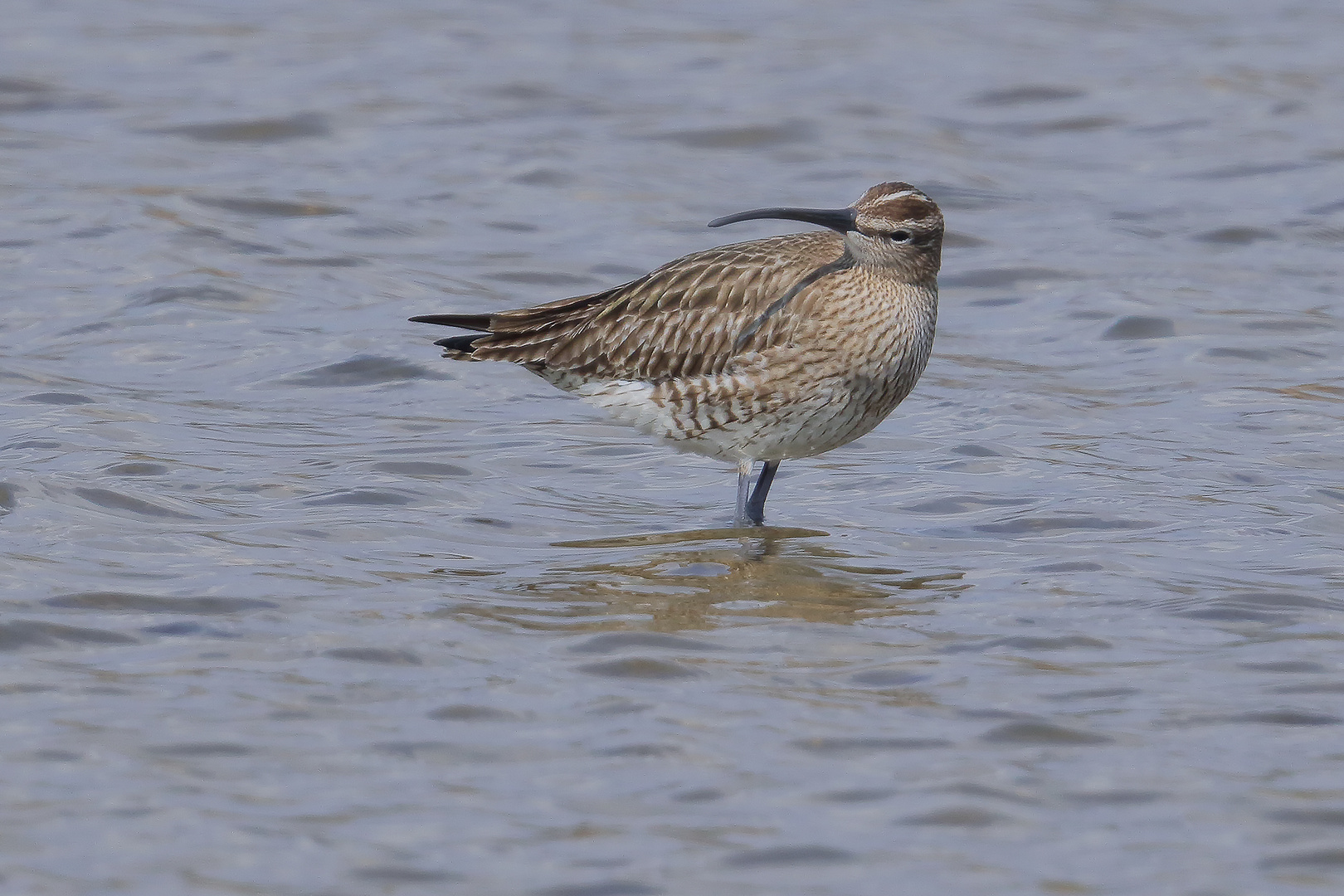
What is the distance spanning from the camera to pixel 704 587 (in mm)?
8234

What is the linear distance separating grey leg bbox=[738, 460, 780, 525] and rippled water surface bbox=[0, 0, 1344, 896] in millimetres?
155

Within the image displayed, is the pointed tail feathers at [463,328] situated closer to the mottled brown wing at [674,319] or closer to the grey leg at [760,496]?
the mottled brown wing at [674,319]

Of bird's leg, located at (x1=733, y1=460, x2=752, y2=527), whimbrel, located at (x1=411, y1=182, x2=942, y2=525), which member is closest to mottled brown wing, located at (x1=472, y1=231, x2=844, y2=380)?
whimbrel, located at (x1=411, y1=182, x2=942, y2=525)

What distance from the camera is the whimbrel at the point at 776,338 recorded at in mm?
8789

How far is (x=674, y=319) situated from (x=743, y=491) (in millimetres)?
845

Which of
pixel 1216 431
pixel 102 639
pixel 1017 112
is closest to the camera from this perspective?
pixel 102 639

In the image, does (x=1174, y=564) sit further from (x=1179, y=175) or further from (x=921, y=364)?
(x=1179, y=175)

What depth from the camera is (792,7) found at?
66.2ft

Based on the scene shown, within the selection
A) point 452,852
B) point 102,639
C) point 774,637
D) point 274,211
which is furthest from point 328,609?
point 274,211

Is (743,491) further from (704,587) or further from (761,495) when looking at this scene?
(704,587)

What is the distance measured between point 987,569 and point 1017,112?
9.98 metres

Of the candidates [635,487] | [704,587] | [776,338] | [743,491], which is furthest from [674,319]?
[704,587]

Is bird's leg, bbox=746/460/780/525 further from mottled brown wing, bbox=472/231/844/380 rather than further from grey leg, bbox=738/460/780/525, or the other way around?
mottled brown wing, bbox=472/231/844/380

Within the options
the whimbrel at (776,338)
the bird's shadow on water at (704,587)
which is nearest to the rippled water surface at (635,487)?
the bird's shadow on water at (704,587)
